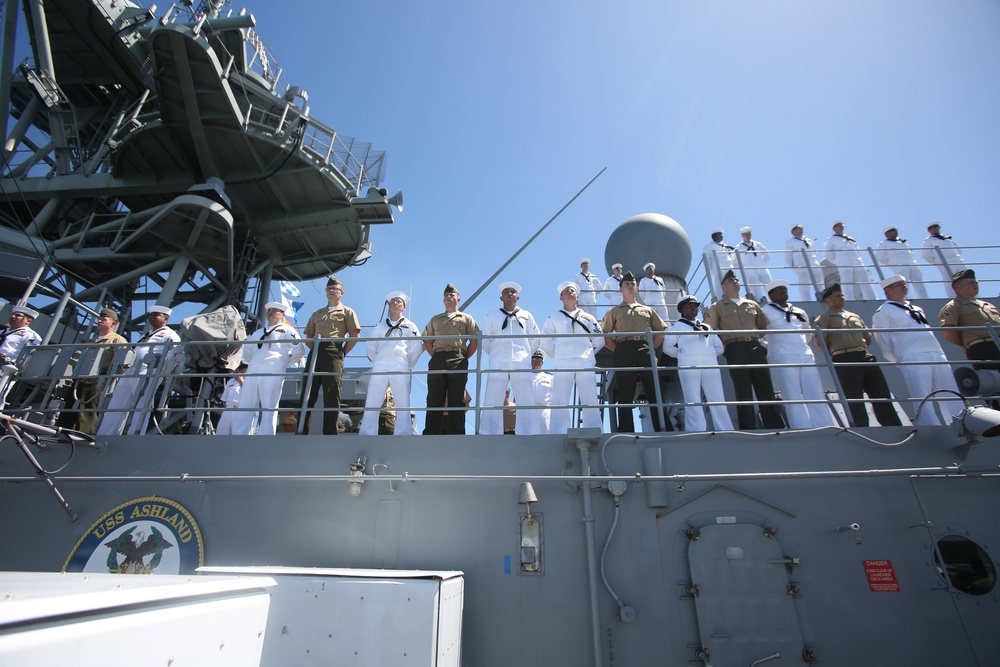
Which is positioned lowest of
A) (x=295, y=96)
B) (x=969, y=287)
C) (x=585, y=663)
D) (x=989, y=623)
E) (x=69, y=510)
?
(x=585, y=663)

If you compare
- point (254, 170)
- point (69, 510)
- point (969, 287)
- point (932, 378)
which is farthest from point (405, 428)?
point (254, 170)

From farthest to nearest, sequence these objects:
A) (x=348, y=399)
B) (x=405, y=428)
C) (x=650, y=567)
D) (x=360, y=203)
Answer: (x=360, y=203)
(x=348, y=399)
(x=405, y=428)
(x=650, y=567)

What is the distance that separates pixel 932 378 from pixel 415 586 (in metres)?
5.02

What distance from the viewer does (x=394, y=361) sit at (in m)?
5.02

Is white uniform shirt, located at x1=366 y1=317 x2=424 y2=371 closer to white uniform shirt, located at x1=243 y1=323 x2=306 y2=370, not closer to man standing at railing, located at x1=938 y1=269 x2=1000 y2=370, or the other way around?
white uniform shirt, located at x1=243 y1=323 x2=306 y2=370

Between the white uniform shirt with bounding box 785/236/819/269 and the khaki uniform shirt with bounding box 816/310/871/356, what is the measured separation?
2898 millimetres

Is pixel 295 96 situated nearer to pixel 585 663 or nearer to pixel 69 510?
pixel 69 510

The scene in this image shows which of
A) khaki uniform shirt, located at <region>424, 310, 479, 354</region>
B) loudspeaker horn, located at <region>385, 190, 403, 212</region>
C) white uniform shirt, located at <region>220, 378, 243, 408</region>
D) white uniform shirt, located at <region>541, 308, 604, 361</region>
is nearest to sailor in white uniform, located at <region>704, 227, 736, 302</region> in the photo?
white uniform shirt, located at <region>541, 308, 604, 361</region>

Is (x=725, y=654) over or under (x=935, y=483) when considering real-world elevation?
under

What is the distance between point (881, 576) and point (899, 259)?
276 inches

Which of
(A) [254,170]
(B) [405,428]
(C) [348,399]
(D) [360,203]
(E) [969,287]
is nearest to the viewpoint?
(B) [405,428]

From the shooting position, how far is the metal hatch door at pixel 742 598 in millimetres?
3264

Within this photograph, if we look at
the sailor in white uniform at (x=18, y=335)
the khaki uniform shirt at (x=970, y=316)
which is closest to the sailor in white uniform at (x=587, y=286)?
the khaki uniform shirt at (x=970, y=316)

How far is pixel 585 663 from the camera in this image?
3309mm
